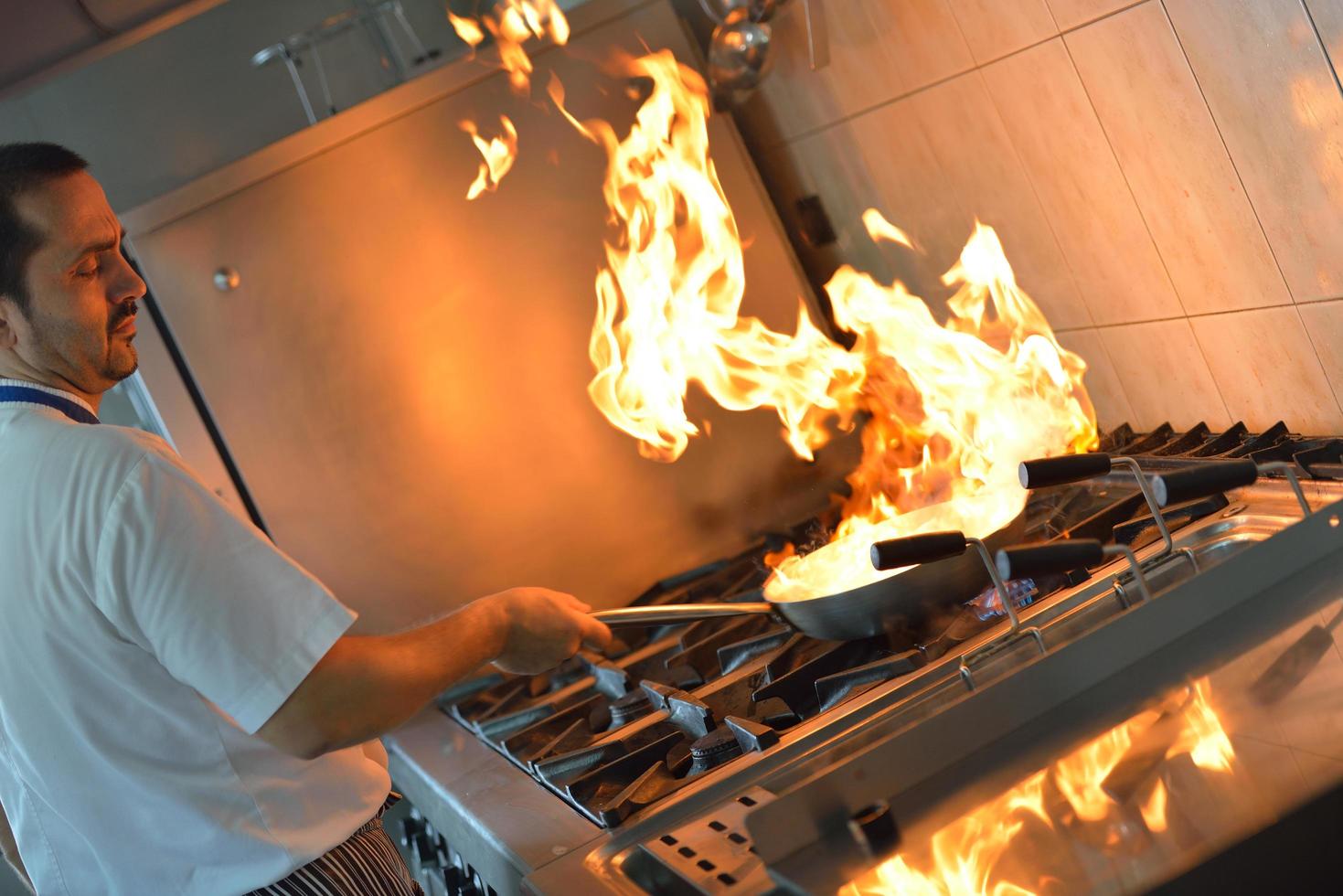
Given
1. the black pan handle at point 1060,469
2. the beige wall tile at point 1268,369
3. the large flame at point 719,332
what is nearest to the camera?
the black pan handle at point 1060,469

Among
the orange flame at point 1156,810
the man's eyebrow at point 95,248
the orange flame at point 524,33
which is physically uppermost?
the orange flame at point 524,33

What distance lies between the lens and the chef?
1.29 meters

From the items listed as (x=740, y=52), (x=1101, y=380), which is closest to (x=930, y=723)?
(x=1101, y=380)

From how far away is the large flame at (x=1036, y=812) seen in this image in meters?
0.94

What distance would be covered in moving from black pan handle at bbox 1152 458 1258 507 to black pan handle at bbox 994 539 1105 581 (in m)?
0.08

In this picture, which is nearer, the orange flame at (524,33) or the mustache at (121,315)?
the mustache at (121,315)

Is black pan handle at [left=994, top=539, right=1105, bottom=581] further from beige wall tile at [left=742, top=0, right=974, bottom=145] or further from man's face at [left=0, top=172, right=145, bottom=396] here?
man's face at [left=0, top=172, right=145, bottom=396]

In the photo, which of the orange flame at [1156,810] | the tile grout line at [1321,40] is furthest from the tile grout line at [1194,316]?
the orange flame at [1156,810]

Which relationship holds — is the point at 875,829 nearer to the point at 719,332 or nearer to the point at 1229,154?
the point at 1229,154

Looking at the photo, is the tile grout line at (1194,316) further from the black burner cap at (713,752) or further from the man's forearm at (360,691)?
the man's forearm at (360,691)

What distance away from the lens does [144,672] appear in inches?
53.6

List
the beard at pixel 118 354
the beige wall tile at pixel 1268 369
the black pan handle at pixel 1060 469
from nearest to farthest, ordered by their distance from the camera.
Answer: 1. the black pan handle at pixel 1060 469
2. the beard at pixel 118 354
3. the beige wall tile at pixel 1268 369

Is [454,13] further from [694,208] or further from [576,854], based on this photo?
[576,854]

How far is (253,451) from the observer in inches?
88.0
